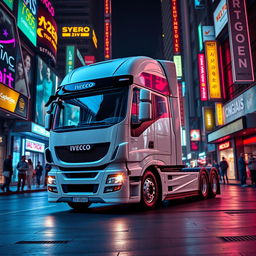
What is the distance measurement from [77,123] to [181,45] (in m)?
65.1

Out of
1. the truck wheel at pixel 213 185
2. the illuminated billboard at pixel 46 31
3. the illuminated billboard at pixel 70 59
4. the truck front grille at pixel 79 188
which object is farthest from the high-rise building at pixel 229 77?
the illuminated billboard at pixel 70 59

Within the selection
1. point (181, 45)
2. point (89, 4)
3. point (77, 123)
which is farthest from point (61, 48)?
point (77, 123)

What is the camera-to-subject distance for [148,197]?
8.14 meters

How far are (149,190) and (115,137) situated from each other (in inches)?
67.2

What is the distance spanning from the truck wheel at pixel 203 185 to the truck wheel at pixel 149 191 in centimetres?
291

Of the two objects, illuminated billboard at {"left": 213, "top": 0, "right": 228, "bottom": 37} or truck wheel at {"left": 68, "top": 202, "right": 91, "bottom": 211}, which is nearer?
truck wheel at {"left": 68, "top": 202, "right": 91, "bottom": 211}

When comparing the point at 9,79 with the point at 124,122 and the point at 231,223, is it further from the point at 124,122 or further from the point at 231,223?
the point at 231,223

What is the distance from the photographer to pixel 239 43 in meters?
22.0

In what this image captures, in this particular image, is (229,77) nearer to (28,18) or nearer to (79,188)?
(28,18)

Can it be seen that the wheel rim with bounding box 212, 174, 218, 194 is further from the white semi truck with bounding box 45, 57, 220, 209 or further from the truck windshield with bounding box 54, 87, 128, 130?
the truck windshield with bounding box 54, 87, 128, 130

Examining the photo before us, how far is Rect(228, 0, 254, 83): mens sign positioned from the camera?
21.4 metres

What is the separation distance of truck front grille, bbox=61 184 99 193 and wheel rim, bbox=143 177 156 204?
4.05 feet

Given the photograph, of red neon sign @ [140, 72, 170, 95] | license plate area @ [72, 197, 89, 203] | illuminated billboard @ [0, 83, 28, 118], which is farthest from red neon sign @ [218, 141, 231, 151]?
license plate area @ [72, 197, 89, 203]

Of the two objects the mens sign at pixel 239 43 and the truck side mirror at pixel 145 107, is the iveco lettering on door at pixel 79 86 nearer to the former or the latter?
the truck side mirror at pixel 145 107
